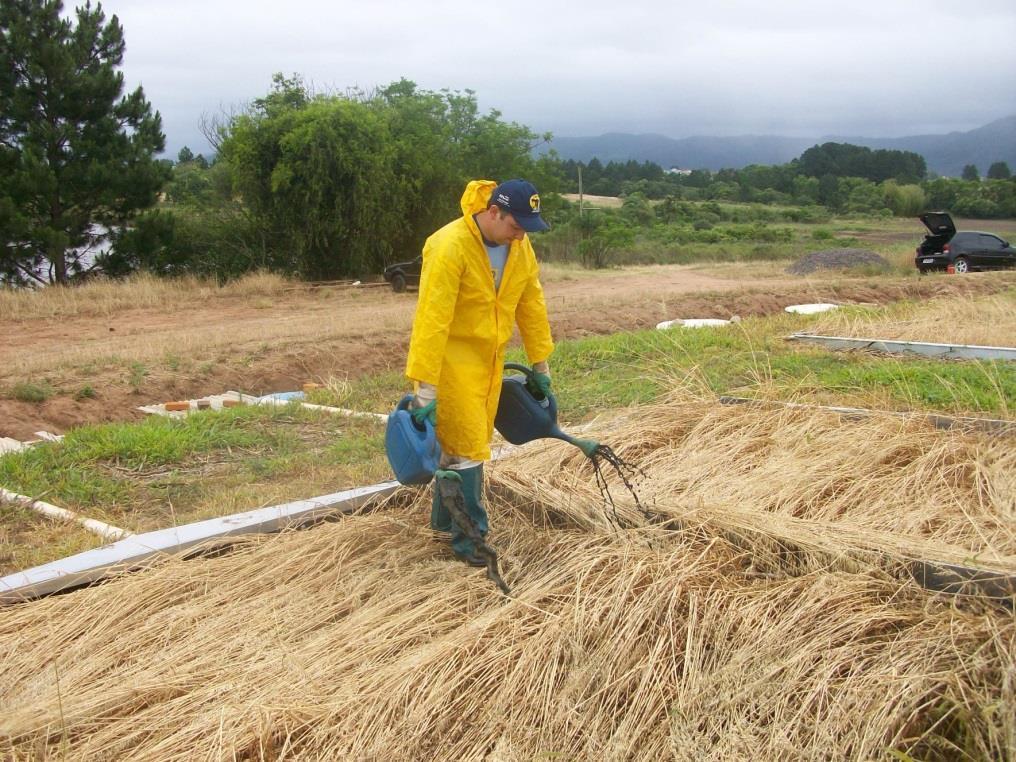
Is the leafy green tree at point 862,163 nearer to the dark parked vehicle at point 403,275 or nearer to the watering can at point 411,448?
the dark parked vehicle at point 403,275

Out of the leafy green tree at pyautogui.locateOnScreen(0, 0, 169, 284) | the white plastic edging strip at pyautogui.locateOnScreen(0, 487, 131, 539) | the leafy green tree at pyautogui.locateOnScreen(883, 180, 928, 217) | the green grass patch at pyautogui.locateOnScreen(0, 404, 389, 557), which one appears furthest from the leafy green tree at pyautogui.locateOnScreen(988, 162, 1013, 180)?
the white plastic edging strip at pyautogui.locateOnScreen(0, 487, 131, 539)

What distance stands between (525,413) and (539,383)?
13cm

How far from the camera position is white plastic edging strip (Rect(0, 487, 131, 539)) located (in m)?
4.19

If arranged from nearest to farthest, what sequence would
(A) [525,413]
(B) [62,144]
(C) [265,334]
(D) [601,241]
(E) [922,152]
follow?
(A) [525,413] → (C) [265,334] → (B) [62,144] → (D) [601,241] → (E) [922,152]

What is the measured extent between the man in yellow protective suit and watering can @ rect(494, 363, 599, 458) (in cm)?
17

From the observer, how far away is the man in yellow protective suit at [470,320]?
331cm

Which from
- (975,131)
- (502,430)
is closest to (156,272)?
(502,430)

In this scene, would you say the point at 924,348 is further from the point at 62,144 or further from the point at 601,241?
the point at 601,241

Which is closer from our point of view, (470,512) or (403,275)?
(470,512)

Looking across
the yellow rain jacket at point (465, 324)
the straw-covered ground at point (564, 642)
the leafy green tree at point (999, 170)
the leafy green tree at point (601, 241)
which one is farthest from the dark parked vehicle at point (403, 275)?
the leafy green tree at point (999, 170)

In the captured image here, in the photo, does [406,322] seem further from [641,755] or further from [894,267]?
[894,267]

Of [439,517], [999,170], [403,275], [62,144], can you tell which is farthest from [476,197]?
[999,170]

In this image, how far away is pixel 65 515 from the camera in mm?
4488

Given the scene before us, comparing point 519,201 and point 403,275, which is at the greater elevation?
point 519,201
